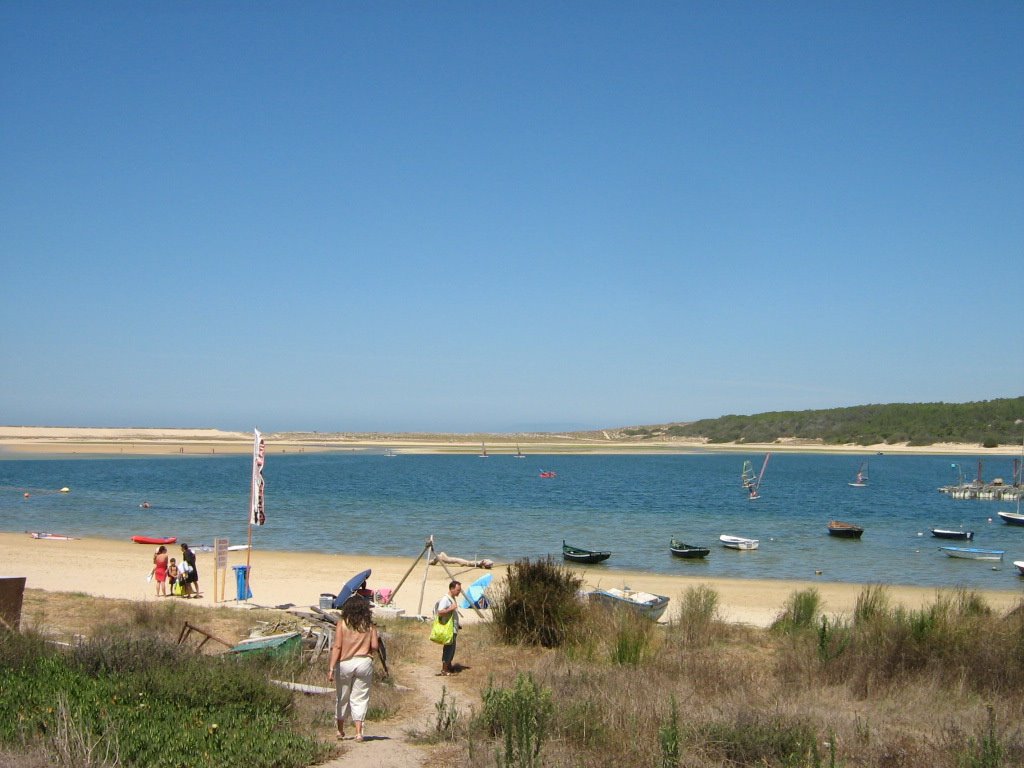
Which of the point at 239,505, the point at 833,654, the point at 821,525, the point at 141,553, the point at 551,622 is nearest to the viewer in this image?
the point at 833,654

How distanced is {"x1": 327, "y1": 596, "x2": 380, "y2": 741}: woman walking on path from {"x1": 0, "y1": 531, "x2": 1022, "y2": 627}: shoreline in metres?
8.37

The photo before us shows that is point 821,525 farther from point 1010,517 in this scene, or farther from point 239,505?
point 239,505

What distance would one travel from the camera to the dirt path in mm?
7199

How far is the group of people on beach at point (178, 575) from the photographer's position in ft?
63.1

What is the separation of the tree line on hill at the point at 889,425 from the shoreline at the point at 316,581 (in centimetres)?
10487

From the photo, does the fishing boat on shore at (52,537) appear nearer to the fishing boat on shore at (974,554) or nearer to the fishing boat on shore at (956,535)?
the fishing boat on shore at (974,554)

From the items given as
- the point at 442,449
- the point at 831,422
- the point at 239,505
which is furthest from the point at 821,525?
the point at 831,422

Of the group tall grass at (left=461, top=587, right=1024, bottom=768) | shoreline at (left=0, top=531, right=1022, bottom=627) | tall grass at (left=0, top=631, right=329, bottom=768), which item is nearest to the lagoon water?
shoreline at (left=0, top=531, right=1022, bottom=627)

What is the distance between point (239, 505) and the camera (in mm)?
45000

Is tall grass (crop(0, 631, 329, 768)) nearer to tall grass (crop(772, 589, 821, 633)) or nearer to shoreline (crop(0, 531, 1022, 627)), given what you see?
shoreline (crop(0, 531, 1022, 627))

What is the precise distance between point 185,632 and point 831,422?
146 metres

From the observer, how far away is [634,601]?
53.1ft

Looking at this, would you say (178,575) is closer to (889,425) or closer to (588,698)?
(588,698)

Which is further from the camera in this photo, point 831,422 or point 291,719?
point 831,422
